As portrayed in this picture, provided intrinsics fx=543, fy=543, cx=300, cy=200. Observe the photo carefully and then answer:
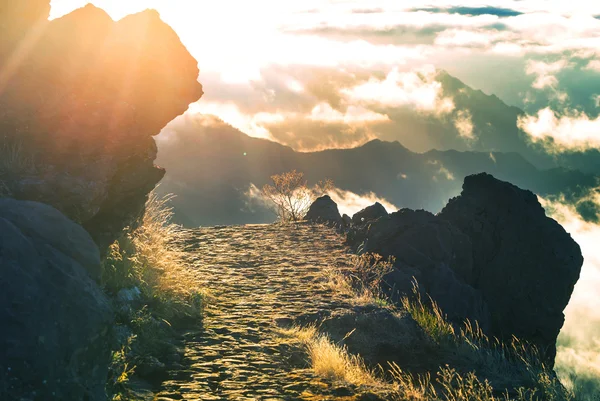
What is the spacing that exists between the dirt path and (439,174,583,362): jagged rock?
240 inches

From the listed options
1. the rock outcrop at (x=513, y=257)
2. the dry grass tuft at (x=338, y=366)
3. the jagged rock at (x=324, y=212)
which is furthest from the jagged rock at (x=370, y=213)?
the dry grass tuft at (x=338, y=366)

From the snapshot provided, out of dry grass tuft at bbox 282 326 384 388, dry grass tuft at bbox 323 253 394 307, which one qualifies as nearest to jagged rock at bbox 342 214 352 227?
dry grass tuft at bbox 323 253 394 307

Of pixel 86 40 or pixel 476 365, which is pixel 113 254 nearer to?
pixel 86 40

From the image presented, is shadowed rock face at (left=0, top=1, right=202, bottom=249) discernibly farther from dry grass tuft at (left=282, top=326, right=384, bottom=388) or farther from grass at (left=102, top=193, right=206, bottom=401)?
dry grass tuft at (left=282, top=326, right=384, bottom=388)

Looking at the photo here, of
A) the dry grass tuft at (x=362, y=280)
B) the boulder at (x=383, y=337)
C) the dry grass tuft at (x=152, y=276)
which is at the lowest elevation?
the dry grass tuft at (x=362, y=280)

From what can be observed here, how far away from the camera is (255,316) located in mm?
12766

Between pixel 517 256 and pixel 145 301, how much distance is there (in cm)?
1784

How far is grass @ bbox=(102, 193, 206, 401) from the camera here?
8.89m

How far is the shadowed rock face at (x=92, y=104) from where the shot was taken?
33.6 feet

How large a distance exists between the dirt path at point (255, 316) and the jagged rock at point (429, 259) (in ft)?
6.70

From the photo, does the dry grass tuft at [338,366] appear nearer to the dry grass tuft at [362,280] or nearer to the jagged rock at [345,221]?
the dry grass tuft at [362,280]

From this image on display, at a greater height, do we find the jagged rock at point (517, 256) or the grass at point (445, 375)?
the grass at point (445, 375)

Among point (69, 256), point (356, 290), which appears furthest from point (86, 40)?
point (356, 290)

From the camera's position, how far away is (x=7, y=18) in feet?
38.5
